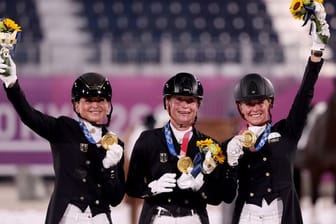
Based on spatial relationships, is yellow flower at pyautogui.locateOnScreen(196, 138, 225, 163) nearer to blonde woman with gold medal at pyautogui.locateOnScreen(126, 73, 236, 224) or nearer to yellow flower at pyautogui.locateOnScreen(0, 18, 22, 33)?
blonde woman with gold medal at pyautogui.locateOnScreen(126, 73, 236, 224)

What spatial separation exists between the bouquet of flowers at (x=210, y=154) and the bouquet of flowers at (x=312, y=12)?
814 mm

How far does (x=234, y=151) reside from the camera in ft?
17.2

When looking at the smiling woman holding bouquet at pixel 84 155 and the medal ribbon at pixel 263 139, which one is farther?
the medal ribbon at pixel 263 139

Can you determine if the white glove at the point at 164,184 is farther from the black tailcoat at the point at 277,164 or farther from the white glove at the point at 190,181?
the black tailcoat at the point at 277,164

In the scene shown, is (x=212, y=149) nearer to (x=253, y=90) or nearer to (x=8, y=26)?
(x=253, y=90)

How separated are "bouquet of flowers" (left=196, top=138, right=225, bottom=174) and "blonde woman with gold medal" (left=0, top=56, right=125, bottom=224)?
0.44 m

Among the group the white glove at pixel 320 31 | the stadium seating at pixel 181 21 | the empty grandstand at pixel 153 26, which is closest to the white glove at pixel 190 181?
the white glove at pixel 320 31

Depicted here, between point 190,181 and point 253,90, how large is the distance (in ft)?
2.07

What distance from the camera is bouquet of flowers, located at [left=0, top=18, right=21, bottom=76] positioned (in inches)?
202

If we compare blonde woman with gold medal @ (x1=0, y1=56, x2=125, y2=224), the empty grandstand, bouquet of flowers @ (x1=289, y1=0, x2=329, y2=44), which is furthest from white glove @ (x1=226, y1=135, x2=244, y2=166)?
the empty grandstand

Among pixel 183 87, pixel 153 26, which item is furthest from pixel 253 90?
pixel 153 26

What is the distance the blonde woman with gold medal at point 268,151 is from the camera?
5344mm

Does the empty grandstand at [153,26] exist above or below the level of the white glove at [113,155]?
above

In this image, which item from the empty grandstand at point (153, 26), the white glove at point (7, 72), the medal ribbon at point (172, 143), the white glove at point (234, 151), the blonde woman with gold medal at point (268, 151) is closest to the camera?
the white glove at point (7, 72)
